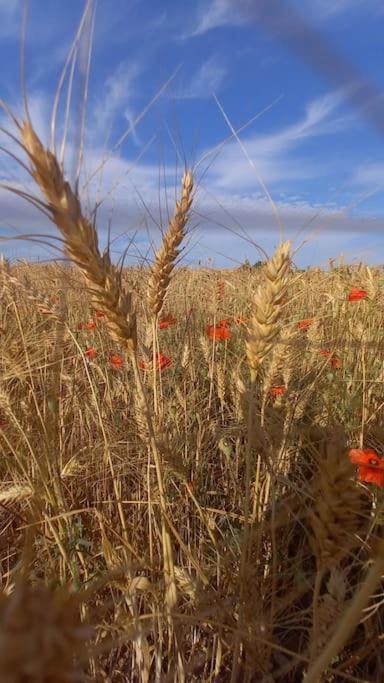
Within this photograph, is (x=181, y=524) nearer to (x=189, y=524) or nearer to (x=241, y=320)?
(x=189, y=524)

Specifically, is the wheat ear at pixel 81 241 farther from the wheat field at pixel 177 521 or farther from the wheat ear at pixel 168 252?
the wheat ear at pixel 168 252

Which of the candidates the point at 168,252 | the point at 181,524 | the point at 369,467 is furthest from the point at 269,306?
the point at 181,524

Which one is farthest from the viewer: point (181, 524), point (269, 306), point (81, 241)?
point (181, 524)

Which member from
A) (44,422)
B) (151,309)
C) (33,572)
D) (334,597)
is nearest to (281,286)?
(151,309)

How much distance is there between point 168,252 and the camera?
137cm

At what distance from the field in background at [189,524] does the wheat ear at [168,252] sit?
0.26 ft

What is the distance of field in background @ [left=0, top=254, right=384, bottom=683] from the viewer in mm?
756

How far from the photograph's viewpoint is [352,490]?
28.7 inches

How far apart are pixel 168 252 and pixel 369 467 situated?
786 mm

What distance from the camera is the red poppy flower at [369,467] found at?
1204mm

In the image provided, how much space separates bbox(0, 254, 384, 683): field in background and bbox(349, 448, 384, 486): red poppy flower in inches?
4.2

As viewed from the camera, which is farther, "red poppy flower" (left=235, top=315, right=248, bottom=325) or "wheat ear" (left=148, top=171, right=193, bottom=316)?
"red poppy flower" (left=235, top=315, right=248, bottom=325)

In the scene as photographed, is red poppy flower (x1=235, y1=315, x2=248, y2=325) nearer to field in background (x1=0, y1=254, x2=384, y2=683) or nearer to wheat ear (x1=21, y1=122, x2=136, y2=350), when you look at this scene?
field in background (x1=0, y1=254, x2=384, y2=683)

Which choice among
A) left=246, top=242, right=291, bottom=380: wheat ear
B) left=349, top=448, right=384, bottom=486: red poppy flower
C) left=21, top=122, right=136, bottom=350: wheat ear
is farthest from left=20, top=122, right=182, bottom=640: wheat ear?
left=349, top=448, right=384, bottom=486: red poppy flower
